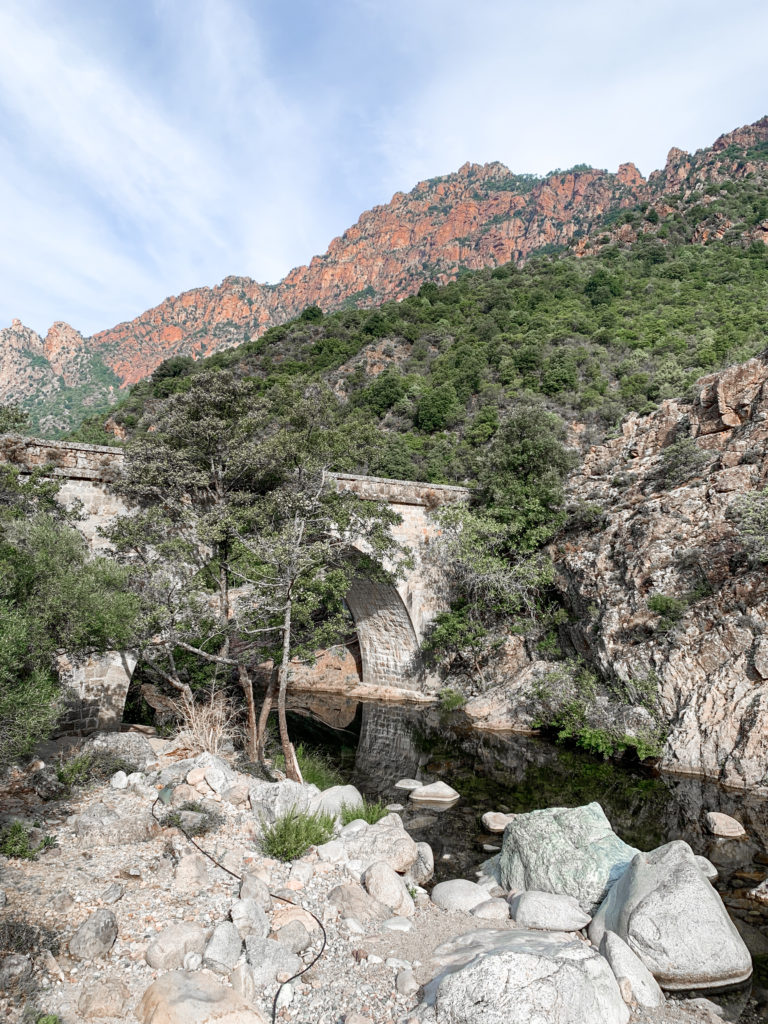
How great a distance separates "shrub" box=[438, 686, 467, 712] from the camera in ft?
48.1

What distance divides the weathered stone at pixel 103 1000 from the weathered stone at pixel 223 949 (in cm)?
55

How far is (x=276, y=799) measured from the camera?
677 centimetres

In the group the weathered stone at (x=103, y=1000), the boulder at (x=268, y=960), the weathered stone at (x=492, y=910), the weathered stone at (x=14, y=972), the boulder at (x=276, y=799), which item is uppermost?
the weathered stone at (x=14, y=972)

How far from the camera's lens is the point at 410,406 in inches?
1115

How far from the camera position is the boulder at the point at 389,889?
5078 mm

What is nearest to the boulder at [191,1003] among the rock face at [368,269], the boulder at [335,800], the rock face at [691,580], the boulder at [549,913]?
the boulder at [549,913]

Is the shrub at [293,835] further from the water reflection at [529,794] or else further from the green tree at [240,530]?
the green tree at [240,530]

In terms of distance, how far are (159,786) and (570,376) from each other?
24.5m

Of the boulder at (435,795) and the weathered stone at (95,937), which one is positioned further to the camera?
the boulder at (435,795)

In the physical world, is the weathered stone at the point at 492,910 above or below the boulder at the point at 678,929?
below

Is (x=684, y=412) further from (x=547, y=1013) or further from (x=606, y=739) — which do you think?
(x=547, y=1013)

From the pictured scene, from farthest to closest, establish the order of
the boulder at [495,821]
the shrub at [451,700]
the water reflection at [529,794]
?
the shrub at [451,700]
the boulder at [495,821]
the water reflection at [529,794]

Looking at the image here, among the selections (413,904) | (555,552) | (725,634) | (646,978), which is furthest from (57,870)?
(555,552)

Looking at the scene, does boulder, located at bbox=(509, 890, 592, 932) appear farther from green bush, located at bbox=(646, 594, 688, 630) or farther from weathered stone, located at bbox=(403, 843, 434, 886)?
green bush, located at bbox=(646, 594, 688, 630)
